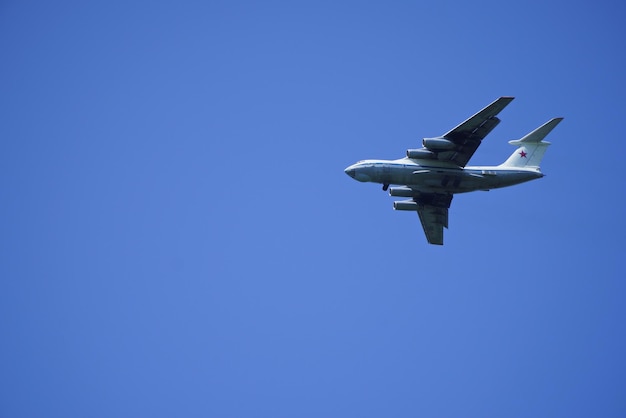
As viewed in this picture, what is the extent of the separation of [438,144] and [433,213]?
20.3 feet

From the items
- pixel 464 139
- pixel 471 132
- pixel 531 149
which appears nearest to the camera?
pixel 471 132

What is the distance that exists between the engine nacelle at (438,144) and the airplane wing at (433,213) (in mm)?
4105

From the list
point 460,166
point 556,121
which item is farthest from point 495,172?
point 556,121

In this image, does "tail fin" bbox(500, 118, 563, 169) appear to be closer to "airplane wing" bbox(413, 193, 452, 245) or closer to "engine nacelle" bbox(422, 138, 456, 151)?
"engine nacelle" bbox(422, 138, 456, 151)

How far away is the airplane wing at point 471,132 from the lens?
36.5 m

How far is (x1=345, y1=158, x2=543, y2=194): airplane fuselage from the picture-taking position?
38.6 metres

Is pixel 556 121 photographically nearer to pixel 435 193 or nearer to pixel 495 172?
pixel 495 172

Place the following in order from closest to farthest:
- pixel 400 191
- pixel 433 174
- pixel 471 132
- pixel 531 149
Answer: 1. pixel 471 132
2. pixel 433 174
3. pixel 531 149
4. pixel 400 191

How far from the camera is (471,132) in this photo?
37969 millimetres

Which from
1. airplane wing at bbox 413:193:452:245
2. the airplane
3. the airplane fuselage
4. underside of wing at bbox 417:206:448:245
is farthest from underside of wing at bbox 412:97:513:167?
underside of wing at bbox 417:206:448:245

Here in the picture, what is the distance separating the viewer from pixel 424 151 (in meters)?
38.7

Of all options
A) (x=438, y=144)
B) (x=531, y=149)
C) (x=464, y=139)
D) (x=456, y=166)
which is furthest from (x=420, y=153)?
(x=531, y=149)

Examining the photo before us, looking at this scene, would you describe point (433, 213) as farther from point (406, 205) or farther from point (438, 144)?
point (438, 144)

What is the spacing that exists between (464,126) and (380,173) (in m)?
5.06
